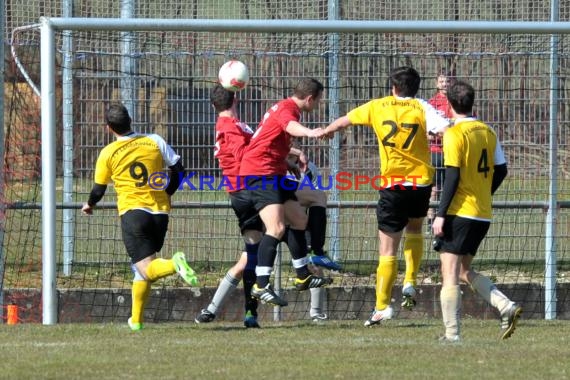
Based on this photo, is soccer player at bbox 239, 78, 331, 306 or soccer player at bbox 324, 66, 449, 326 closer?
soccer player at bbox 324, 66, 449, 326

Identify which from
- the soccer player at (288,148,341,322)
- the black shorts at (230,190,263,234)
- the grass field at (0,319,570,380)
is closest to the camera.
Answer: the grass field at (0,319,570,380)

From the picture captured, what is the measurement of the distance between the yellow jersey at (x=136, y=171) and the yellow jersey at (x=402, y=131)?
1.61 meters

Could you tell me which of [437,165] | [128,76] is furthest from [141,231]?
[437,165]

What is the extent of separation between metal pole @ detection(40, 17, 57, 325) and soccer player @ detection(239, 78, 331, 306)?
176 cm

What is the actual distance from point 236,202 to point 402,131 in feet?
5.21

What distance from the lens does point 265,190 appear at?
10.2m

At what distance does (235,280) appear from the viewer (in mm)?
10852

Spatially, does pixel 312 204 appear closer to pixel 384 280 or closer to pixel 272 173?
pixel 272 173

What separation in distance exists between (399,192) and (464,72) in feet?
11.6

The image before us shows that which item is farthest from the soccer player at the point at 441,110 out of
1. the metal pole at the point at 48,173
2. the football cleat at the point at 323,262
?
the metal pole at the point at 48,173

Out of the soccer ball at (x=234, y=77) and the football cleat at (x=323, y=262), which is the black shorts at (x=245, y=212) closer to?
the football cleat at (x=323, y=262)

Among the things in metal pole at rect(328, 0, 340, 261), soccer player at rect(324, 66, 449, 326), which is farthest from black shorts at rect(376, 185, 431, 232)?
metal pole at rect(328, 0, 340, 261)

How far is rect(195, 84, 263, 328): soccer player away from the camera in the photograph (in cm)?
1059

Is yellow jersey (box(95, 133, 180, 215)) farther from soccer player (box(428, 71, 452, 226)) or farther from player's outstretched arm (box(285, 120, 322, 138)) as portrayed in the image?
soccer player (box(428, 71, 452, 226))
